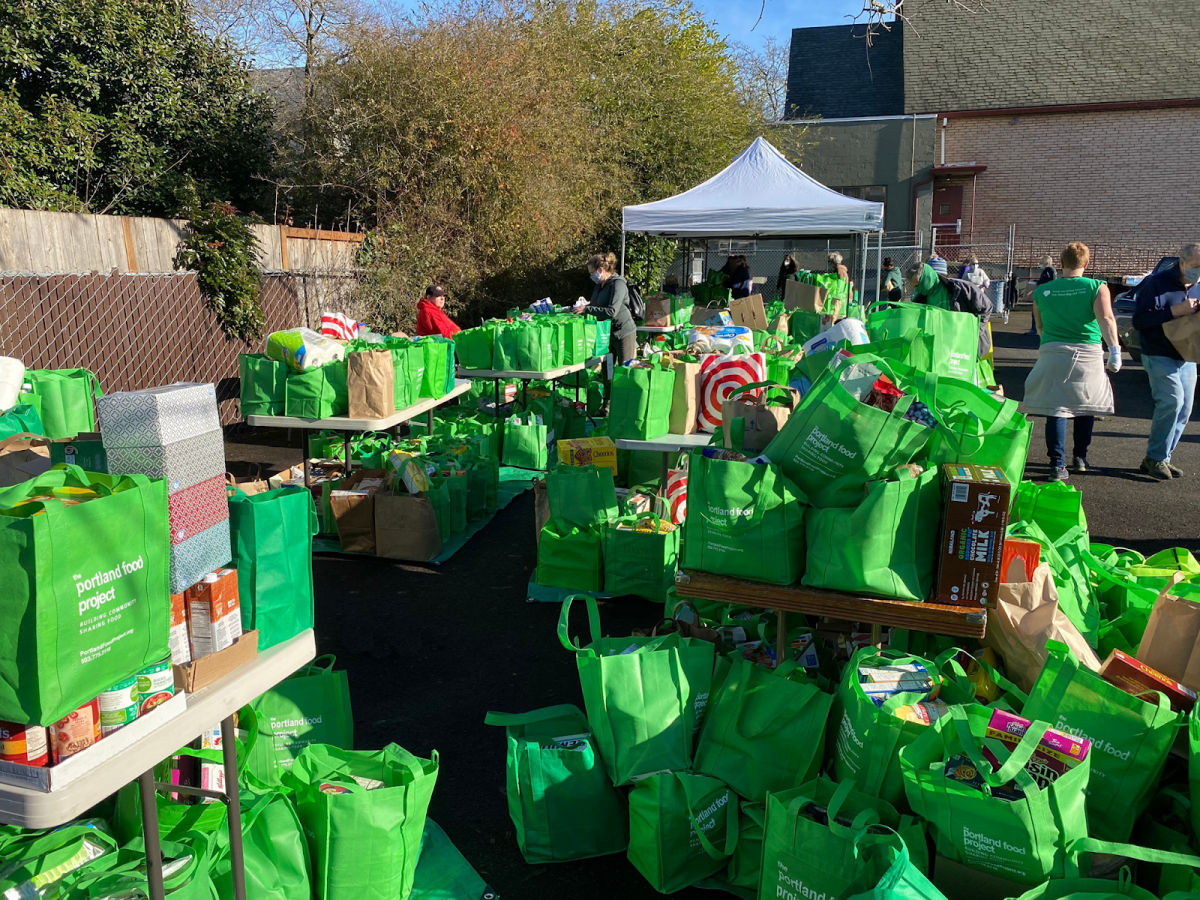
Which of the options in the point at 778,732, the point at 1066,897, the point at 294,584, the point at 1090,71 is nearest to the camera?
the point at 1066,897

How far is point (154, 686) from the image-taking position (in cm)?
196

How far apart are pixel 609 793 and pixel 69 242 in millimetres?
8723

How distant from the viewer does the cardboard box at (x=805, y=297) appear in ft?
38.0

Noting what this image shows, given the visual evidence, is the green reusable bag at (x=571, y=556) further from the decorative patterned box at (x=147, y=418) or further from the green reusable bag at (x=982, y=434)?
the decorative patterned box at (x=147, y=418)

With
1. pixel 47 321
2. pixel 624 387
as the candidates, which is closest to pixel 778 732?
pixel 624 387

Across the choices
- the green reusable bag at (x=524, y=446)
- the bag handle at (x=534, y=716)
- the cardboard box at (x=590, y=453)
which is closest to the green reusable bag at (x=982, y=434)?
the bag handle at (x=534, y=716)

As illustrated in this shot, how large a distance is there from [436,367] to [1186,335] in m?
6.07

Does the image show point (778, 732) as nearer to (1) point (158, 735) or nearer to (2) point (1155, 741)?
(2) point (1155, 741)

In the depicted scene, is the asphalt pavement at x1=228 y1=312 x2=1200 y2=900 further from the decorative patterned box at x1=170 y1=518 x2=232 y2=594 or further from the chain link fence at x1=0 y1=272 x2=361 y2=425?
the chain link fence at x1=0 y1=272 x2=361 y2=425

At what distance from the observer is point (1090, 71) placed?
25.4 meters

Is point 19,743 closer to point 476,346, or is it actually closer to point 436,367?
point 436,367

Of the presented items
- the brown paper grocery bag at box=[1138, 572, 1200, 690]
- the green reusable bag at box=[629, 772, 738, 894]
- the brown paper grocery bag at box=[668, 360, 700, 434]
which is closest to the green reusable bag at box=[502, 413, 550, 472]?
the brown paper grocery bag at box=[668, 360, 700, 434]

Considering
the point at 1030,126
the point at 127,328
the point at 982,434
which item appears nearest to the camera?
the point at 982,434

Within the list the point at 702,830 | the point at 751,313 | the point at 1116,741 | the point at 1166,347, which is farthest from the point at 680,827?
the point at 751,313
